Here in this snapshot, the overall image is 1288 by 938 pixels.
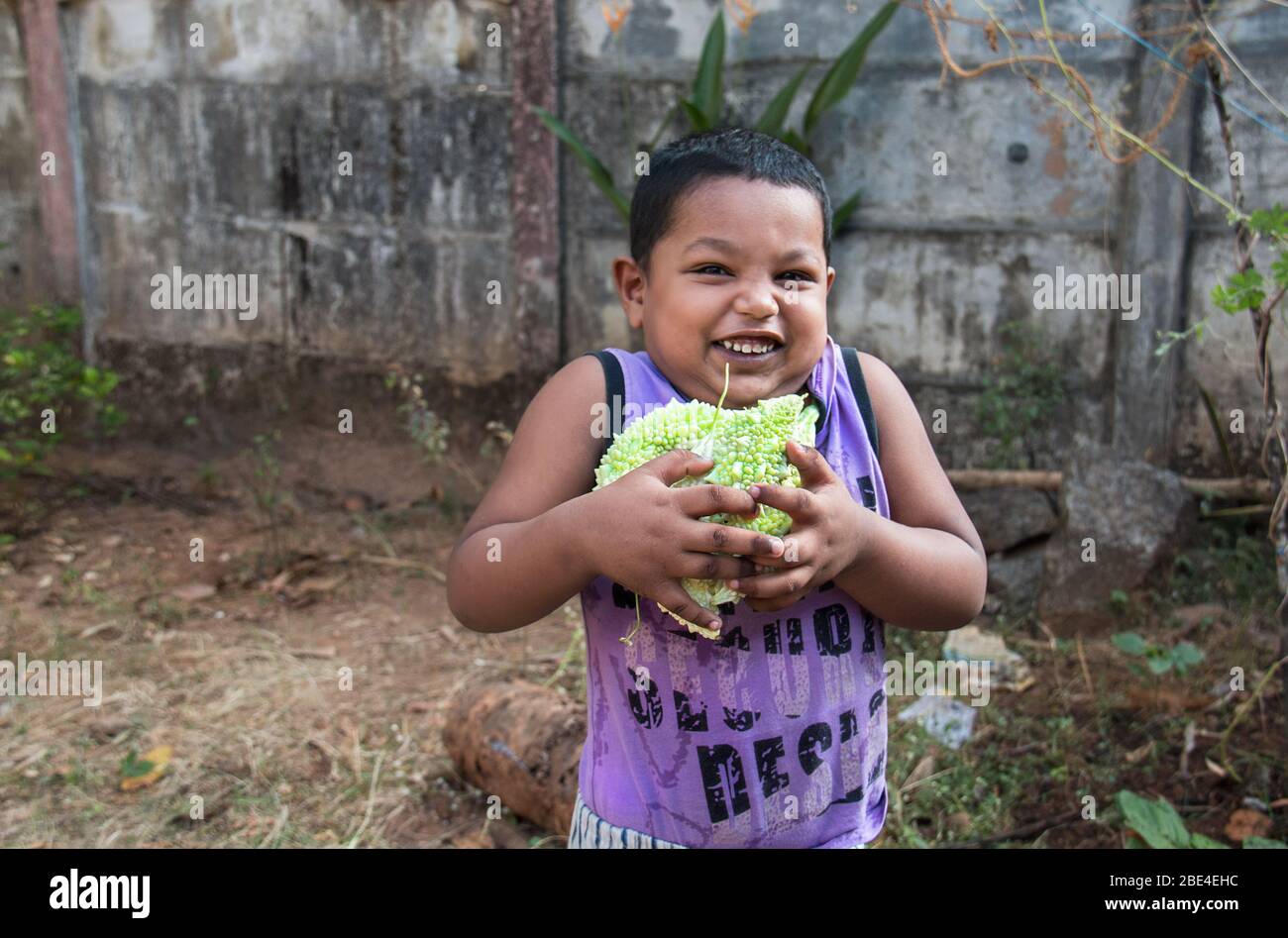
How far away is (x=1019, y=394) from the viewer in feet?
16.5

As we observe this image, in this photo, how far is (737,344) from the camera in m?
1.62

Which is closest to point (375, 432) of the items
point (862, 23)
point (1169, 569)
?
point (862, 23)

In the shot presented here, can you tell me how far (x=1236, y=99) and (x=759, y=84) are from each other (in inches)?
78.7

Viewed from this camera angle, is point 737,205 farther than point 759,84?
No

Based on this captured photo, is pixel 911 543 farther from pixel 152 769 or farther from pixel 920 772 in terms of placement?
pixel 152 769

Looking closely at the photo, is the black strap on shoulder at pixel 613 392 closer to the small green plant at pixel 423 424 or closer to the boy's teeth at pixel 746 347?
the boy's teeth at pixel 746 347

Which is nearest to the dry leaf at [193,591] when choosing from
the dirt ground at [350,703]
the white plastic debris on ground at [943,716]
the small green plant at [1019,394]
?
the dirt ground at [350,703]

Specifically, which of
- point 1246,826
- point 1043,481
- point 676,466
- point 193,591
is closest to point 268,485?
point 193,591

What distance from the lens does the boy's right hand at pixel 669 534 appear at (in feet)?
4.46

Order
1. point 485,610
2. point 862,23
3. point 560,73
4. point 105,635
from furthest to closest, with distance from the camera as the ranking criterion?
1. point 560,73
2. point 862,23
3. point 105,635
4. point 485,610

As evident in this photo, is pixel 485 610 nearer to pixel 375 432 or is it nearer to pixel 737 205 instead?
pixel 737 205

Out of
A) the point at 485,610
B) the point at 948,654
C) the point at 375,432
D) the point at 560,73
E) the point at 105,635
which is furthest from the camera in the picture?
the point at 375,432

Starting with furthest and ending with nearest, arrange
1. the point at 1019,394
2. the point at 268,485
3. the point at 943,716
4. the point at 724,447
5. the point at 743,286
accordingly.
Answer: the point at 268,485 → the point at 1019,394 → the point at 943,716 → the point at 743,286 → the point at 724,447

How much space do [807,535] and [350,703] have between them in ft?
9.70
